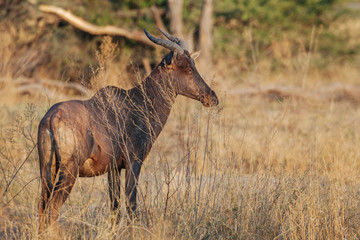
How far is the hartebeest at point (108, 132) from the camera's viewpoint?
4.18 meters

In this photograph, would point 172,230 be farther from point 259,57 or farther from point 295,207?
point 259,57

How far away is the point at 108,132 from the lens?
4699 mm

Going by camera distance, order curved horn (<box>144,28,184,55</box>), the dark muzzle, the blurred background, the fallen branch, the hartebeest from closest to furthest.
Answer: the hartebeest → curved horn (<box>144,28,184,55</box>) → the dark muzzle → the fallen branch → the blurred background

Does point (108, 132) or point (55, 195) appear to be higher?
point (108, 132)

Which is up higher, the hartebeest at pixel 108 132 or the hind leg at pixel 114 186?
the hartebeest at pixel 108 132

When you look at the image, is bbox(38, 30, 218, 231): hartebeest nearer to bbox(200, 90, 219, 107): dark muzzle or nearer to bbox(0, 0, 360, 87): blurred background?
bbox(200, 90, 219, 107): dark muzzle

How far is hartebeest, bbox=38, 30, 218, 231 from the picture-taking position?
164 inches

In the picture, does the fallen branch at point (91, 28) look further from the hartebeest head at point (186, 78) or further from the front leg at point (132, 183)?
the front leg at point (132, 183)

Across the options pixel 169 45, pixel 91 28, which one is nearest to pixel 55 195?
pixel 169 45

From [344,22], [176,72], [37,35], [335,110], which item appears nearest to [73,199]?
[176,72]

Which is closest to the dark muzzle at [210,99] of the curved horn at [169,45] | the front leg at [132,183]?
the curved horn at [169,45]

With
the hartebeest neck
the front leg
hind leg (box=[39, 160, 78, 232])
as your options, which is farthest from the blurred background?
hind leg (box=[39, 160, 78, 232])

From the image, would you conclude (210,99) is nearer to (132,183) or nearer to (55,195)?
(132,183)

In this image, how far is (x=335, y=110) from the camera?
11922 millimetres
